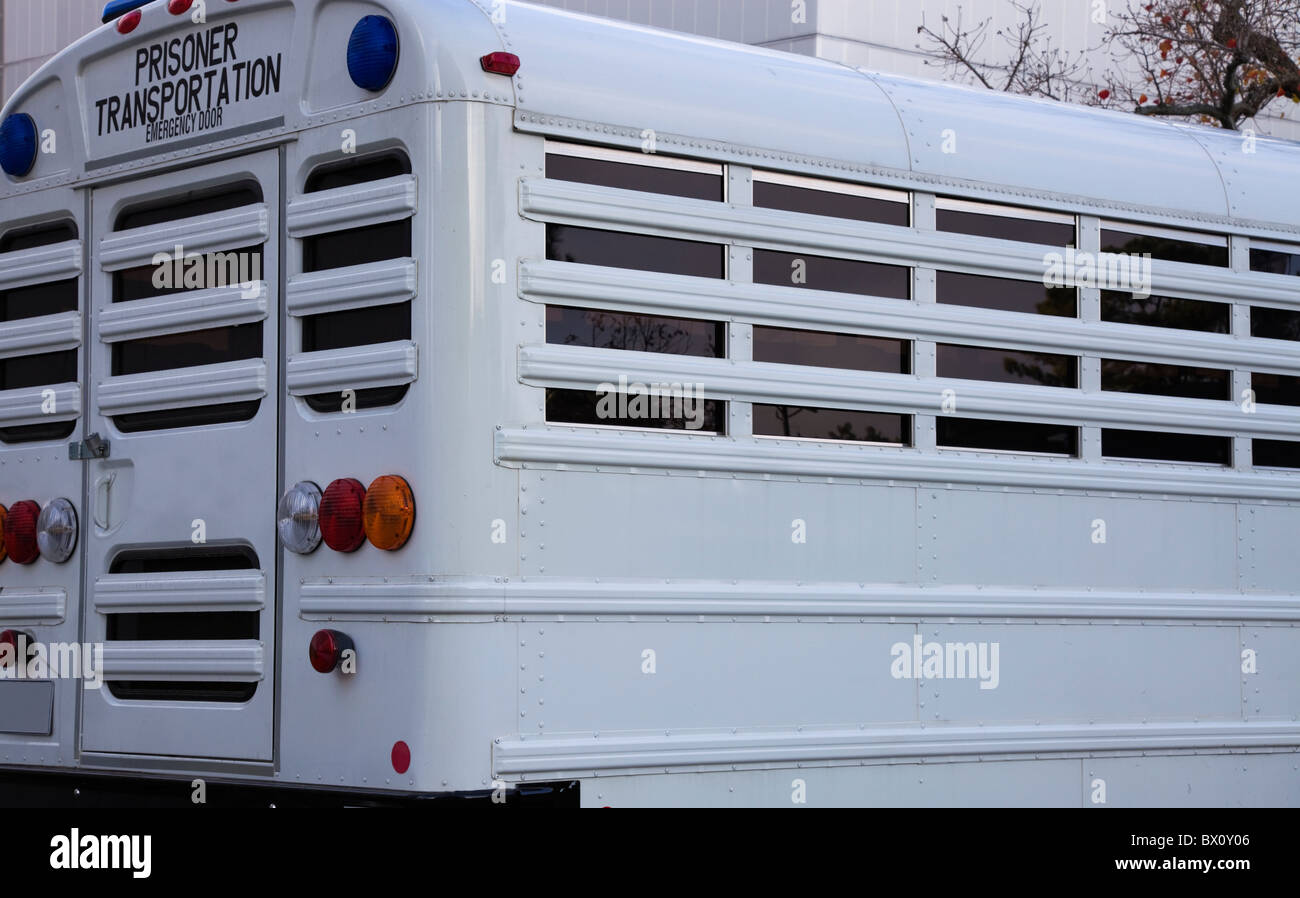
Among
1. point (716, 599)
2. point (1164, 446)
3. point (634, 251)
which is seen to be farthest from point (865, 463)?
point (1164, 446)

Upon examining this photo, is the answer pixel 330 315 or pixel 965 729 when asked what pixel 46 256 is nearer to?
pixel 330 315

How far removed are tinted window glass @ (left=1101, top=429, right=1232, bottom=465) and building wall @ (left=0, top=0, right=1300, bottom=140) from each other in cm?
754

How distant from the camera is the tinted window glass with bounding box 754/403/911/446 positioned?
18.0 ft

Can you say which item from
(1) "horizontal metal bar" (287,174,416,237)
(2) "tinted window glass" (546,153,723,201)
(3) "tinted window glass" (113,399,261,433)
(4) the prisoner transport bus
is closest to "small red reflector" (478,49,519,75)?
(4) the prisoner transport bus

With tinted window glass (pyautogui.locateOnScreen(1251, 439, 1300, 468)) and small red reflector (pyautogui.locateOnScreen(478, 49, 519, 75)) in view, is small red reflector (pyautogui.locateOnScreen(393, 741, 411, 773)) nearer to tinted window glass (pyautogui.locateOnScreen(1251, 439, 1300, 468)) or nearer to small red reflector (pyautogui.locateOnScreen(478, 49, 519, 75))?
small red reflector (pyautogui.locateOnScreen(478, 49, 519, 75))

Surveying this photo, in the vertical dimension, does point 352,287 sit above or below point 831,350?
above

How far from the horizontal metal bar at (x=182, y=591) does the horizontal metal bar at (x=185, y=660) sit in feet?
0.36

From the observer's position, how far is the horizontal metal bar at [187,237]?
548 centimetres

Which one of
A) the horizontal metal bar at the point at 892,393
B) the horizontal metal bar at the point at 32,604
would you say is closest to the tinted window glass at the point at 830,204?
the horizontal metal bar at the point at 892,393

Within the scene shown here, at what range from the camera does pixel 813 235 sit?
5.58m

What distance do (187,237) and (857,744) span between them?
8.59ft

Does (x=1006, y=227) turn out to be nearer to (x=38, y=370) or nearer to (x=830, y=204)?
(x=830, y=204)

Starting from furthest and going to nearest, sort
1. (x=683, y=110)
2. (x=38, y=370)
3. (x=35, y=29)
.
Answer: (x=35, y=29), (x=38, y=370), (x=683, y=110)
